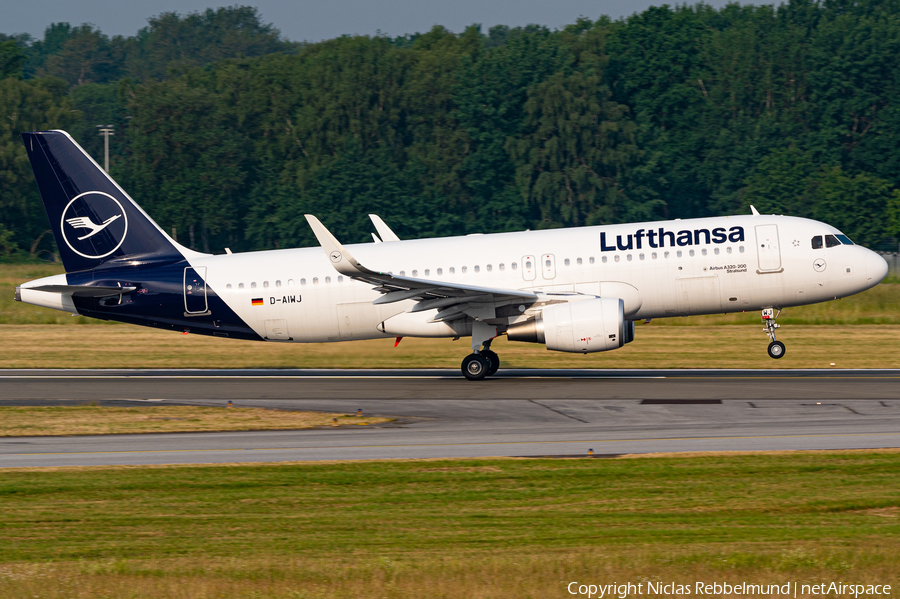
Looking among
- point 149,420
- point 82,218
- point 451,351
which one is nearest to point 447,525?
point 149,420

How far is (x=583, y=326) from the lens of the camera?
27.5 meters

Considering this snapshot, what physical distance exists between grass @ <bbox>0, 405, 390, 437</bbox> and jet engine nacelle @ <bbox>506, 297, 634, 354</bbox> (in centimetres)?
641

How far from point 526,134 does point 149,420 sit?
249ft

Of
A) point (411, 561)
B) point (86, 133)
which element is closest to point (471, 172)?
point (86, 133)

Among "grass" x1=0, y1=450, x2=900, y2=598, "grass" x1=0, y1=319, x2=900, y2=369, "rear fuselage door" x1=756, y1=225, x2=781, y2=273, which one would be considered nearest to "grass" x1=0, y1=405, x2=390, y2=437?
"grass" x1=0, y1=450, x2=900, y2=598

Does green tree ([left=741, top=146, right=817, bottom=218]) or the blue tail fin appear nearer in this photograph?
the blue tail fin

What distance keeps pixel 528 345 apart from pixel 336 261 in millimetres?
14379

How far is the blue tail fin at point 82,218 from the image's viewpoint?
31047 mm

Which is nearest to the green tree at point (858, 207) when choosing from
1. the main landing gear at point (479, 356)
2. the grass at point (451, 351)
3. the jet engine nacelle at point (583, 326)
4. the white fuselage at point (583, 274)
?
the grass at point (451, 351)

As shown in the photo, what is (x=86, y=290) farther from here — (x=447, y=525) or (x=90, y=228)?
(x=447, y=525)

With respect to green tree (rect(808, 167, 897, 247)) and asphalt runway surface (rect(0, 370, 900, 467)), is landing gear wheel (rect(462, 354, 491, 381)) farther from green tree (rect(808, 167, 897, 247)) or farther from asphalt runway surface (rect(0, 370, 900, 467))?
green tree (rect(808, 167, 897, 247))

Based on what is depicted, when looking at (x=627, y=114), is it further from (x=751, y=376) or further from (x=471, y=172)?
(x=751, y=376)

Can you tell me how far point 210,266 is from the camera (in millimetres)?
30812

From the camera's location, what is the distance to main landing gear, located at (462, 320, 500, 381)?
29.2 m
